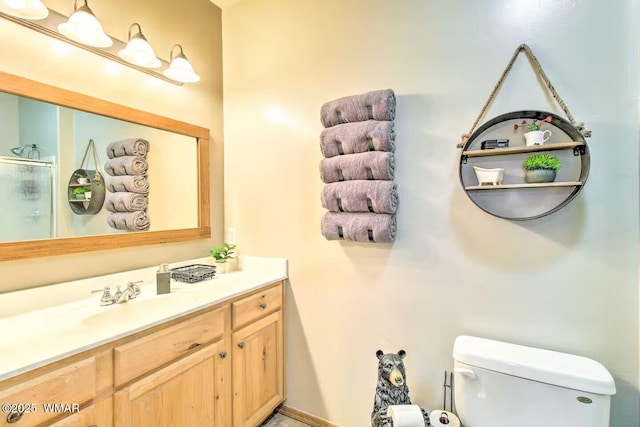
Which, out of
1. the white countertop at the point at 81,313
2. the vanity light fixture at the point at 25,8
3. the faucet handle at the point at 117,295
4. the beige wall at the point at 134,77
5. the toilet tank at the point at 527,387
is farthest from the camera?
the faucet handle at the point at 117,295

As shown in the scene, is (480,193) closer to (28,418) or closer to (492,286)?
(492,286)

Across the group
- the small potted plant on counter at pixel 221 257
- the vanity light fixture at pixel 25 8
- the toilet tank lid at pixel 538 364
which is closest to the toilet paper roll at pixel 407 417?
the toilet tank lid at pixel 538 364

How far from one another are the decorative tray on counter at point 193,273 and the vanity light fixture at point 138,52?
44.0 inches

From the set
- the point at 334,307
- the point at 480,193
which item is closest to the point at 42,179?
the point at 334,307

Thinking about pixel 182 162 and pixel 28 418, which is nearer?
pixel 28 418

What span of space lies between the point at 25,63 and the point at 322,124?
4.31ft

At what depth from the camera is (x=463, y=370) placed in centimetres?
118

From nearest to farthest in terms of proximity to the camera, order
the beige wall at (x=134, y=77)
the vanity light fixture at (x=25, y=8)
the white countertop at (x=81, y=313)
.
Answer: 1. the white countertop at (x=81, y=313)
2. the vanity light fixture at (x=25, y=8)
3. the beige wall at (x=134, y=77)

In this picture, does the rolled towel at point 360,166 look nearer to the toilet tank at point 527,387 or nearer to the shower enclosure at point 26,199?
the toilet tank at point 527,387

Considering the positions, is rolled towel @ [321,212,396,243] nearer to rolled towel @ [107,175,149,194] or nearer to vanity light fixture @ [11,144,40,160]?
rolled towel @ [107,175,149,194]

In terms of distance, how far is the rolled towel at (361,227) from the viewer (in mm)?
1445

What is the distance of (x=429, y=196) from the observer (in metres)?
1.46

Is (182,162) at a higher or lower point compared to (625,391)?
higher

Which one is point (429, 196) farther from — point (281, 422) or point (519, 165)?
point (281, 422)
